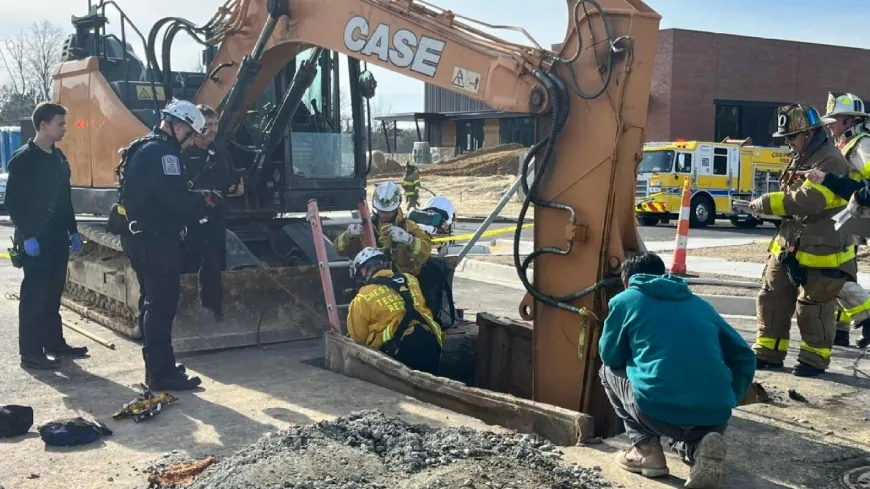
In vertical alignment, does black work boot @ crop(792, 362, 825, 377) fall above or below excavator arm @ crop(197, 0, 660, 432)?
A: below

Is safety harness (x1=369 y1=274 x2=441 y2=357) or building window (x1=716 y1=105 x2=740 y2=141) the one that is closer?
safety harness (x1=369 y1=274 x2=441 y2=357)

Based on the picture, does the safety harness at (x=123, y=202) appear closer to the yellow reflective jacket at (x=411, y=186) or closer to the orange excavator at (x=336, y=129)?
the orange excavator at (x=336, y=129)

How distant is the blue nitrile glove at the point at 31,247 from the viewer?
24.8ft

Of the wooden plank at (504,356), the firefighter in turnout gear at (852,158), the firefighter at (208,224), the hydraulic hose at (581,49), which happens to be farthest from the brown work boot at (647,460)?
the firefighter at (208,224)

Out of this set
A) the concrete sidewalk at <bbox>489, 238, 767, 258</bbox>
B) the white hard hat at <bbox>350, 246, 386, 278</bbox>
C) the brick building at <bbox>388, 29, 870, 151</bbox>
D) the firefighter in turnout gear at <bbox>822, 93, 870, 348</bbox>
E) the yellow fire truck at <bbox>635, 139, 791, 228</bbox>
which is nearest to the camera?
the white hard hat at <bbox>350, 246, 386, 278</bbox>

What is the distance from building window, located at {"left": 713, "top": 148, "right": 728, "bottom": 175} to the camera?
81.0ft

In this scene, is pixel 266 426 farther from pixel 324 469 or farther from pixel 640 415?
pixel 640 415

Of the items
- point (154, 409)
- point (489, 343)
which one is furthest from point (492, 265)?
point (154, 409)

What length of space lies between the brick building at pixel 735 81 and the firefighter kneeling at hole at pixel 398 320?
1236 inches

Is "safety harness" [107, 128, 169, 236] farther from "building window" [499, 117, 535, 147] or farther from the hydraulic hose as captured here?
"building window" [499, 117, 535, 147]

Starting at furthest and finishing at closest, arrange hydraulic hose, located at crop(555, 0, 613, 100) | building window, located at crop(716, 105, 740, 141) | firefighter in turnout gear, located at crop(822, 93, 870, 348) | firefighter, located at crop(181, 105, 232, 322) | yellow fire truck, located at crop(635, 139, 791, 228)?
building window, located at crop(716, 105, 740, 141)
yellow fire truck, located at crop(635, 139, 791, 228)
firefighter, located at crop(181, 105, 232, 322)
firefighter in turnout gear, located at crop(822, 93, 870, 348)
hydraulic hose, located at crop(555, 0, 613, 100)

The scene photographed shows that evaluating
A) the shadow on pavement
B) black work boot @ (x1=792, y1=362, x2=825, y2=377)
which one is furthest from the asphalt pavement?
the shadow on pavement

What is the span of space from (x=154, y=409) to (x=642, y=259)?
3486mm

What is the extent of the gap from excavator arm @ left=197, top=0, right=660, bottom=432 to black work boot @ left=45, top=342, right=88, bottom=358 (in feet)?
13.6
